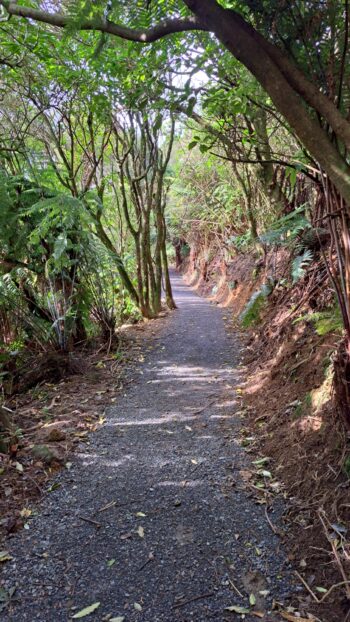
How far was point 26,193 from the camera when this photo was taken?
5.67 metres

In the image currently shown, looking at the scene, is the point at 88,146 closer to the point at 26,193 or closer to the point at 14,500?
the point at 26,193

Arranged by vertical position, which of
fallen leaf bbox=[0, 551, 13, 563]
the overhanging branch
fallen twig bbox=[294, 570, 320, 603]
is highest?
the overhanging branch

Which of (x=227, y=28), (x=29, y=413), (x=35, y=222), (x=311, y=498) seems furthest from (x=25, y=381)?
(x=227, y=28)

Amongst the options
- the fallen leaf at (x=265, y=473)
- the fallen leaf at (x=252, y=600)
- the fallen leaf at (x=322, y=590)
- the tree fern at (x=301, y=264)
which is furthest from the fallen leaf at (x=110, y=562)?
the tree fern at (x=301, y=264)

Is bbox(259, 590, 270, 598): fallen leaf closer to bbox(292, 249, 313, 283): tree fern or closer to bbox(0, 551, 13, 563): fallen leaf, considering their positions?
bbox(0, 551, 13, 563): fallen leaf

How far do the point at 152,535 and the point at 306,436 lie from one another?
1.40 metres

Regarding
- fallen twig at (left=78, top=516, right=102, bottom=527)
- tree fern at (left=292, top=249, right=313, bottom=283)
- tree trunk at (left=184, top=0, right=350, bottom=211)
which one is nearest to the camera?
tree trunk at (left=184, top=0, right=350, bottom=211)

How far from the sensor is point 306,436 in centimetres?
308

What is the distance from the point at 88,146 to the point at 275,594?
28.3 ft

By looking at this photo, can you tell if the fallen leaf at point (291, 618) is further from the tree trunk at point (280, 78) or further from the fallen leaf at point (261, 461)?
the tree trunk at point (280, 78)

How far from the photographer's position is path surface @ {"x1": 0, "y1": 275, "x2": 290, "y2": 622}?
203 centimetres

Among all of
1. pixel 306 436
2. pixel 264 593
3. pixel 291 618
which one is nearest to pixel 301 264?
pixel 306 436

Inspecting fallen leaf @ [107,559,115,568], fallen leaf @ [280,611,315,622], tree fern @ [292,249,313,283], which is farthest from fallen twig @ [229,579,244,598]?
tree fern @ [292,249,313,283]

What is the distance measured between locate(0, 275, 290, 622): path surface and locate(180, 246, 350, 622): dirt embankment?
191 mm
